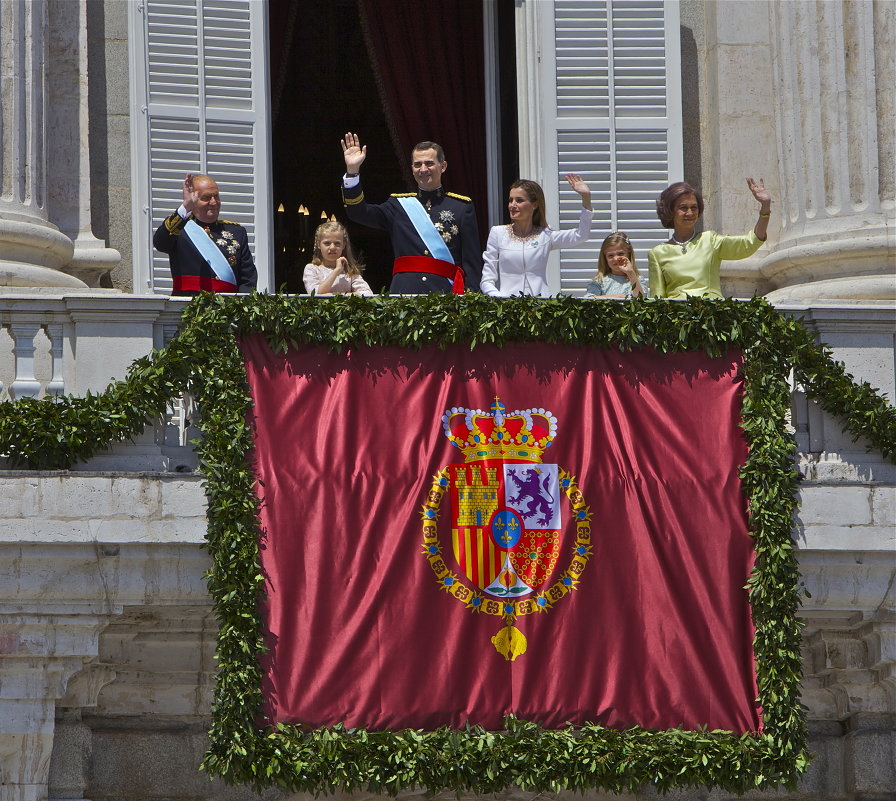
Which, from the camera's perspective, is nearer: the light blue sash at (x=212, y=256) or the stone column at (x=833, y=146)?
the light blue sash at (x=212, y=256)

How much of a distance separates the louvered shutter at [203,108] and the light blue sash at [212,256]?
1230mm

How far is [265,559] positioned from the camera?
976 centimetres

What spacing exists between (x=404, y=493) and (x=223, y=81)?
358cm

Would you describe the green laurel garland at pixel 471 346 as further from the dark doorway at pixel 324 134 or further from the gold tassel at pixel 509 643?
the dark doorway at pixel 324 134

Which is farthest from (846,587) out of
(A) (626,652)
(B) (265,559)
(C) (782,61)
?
(C) (782,61)

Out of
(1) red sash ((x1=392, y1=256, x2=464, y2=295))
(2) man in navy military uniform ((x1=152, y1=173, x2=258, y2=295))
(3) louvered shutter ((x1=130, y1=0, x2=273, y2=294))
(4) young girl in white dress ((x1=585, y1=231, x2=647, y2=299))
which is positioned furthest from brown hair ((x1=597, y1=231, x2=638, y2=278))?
(3) louvered shutter ((x1=130, y1=0, x2=273, y2=294))

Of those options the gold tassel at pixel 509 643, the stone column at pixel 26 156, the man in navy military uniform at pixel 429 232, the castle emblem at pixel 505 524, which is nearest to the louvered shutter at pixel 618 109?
the man in navy military uniform at pixel 429 232

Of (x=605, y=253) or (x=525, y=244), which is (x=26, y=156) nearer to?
(x=525, y=244)

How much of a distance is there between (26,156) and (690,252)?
3.89 metres

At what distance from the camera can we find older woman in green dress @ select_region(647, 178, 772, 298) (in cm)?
1089

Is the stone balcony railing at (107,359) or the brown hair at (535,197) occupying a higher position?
the brown hair at (535,197)

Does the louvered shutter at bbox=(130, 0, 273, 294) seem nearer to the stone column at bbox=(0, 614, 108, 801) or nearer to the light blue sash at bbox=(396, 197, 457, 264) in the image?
the light blue sash at bbox=(396, 197, 457, 264)

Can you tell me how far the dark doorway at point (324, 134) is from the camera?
55.2 ft

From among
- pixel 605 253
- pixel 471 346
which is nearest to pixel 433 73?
pixel 605 253
